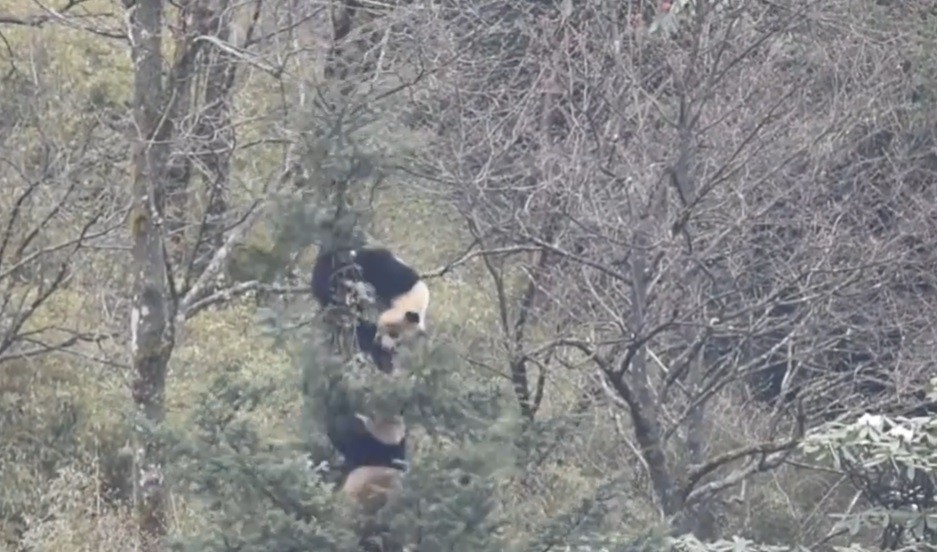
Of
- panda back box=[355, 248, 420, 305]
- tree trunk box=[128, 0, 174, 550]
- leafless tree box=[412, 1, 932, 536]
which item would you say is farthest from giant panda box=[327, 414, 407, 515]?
leafless tree box=[412, 1, 932, 536]

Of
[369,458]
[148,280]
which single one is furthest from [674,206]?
[369,458]

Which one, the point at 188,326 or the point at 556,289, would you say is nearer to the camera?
the point at 556,289

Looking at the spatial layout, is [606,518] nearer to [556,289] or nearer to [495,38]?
[556,289]

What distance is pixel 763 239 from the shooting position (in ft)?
37.9

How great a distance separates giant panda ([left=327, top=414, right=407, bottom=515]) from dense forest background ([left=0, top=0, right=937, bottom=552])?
259 cm

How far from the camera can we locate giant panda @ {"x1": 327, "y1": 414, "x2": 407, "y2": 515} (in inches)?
187

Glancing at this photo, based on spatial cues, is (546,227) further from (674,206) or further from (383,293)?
(383,293)

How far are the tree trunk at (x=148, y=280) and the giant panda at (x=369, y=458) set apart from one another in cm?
428

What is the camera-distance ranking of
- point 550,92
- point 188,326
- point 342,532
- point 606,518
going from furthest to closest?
→ point 188,326, point 550,92, point 606,518, point 342,532

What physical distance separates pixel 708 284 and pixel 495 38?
2.93m

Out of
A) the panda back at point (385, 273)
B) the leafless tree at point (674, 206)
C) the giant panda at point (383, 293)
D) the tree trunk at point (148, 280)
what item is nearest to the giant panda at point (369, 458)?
the giant panda at point (383, 293)

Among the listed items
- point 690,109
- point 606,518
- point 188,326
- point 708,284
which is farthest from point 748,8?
point 606,518

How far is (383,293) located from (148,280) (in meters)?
4.09

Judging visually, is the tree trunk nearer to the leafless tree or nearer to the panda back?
the leafless tree
